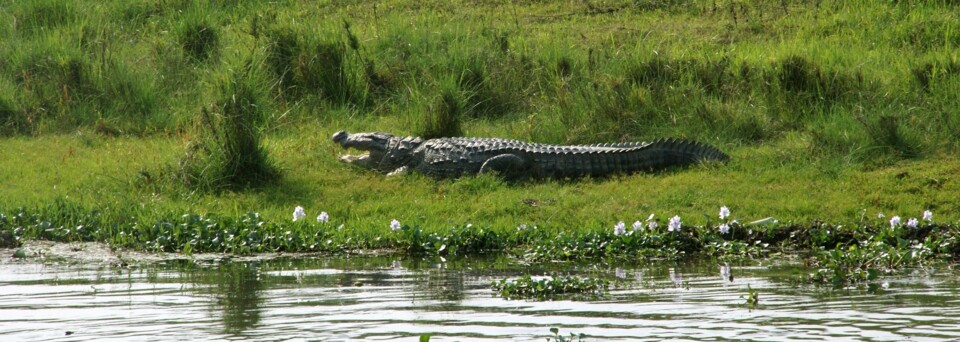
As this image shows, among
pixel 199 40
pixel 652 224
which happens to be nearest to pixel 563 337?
pixel 652 224

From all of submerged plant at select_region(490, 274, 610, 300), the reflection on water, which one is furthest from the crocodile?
submerged plant at select_region(490, 274, 610, 300)

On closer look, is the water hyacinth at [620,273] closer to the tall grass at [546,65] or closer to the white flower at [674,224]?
the white flower at [674,224]

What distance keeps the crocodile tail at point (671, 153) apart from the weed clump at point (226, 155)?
8.95ft

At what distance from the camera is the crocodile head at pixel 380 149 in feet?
31.2

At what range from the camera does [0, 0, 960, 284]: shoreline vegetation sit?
7.16 metres

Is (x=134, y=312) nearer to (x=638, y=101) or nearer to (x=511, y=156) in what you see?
(x=511, y=156)

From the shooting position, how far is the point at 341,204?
27.3 feet

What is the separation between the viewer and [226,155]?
862cm

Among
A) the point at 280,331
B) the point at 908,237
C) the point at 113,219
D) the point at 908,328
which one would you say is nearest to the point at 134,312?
the point at 280,331

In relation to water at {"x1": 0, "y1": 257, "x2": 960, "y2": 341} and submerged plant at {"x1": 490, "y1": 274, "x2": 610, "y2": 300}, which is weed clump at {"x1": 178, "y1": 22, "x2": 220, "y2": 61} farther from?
submerged plant at {"x1": 490, "y1": 274, "x2": 610, "y2": 300}

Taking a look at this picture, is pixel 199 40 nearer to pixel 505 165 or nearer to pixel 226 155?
pixel 226 155

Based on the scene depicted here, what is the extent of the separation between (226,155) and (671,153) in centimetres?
325

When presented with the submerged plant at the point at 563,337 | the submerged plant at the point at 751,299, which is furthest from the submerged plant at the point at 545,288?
the submerged plant at the point at 563,337

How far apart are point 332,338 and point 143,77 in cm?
759
